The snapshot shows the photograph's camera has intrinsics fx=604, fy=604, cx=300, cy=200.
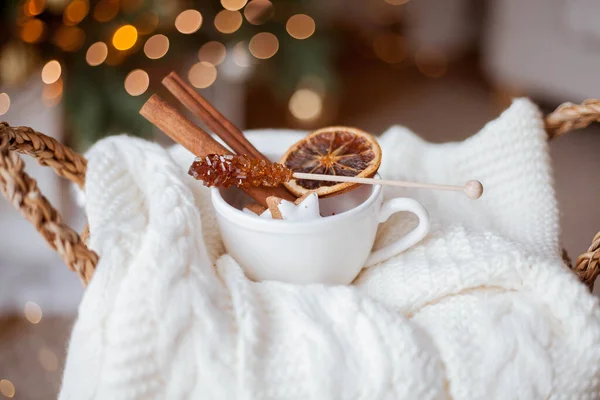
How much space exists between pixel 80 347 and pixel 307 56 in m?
1.10

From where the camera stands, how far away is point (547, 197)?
2.29 ft

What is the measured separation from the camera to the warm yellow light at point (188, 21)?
1345 millimetres

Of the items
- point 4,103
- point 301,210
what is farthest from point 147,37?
point 301,210

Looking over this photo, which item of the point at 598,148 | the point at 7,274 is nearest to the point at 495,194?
the point at 7,274

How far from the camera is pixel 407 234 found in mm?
637

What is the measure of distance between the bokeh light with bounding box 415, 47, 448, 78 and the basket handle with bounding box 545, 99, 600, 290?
1.58m

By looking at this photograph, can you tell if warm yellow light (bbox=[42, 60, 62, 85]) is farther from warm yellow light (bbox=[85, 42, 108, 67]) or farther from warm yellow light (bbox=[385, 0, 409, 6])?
warm yellow light (bbox=[385, 0, 409, 6])

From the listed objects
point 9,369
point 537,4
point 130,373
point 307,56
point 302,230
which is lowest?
point 9,369

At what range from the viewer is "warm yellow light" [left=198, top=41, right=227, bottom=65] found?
1434mm

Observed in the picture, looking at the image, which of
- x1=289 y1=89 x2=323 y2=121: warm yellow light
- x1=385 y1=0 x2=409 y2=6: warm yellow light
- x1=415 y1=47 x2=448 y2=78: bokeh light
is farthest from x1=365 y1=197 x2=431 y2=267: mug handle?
x1=385 y1=0 x2=409 y2=6: warm yellow light

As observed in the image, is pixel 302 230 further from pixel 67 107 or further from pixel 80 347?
pixel 67 107

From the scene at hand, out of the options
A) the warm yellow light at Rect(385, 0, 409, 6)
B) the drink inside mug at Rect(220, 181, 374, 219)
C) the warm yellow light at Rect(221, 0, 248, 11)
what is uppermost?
the warm yellow light at Rect(385, 0, 409, 6)

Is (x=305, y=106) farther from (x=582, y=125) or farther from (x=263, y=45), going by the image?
(x=582, y=125)

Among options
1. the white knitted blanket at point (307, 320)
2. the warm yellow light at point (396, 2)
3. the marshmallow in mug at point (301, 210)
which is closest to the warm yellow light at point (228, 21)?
the white knitted blanket at point (307, 320)
